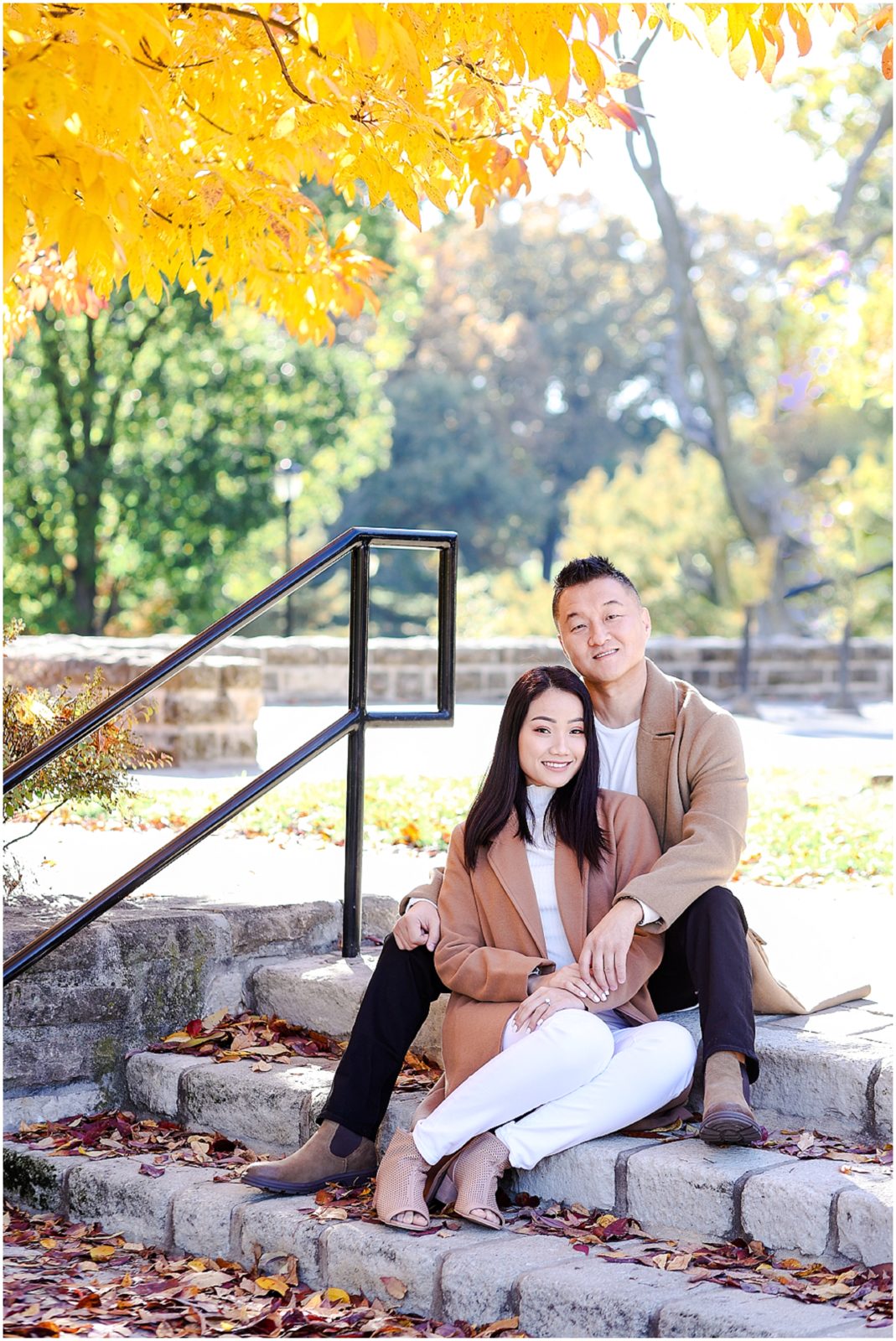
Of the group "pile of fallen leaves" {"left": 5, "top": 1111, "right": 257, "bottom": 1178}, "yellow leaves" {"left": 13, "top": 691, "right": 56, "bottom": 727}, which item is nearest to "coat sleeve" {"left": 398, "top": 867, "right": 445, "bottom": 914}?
"pile of fallen leaves" {"left": 5, "top": 1111, "right": 257, "bottom": 1178}

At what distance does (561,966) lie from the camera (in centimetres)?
292

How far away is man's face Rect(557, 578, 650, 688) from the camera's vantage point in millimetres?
3129

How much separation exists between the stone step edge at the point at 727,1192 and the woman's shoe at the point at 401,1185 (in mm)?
246

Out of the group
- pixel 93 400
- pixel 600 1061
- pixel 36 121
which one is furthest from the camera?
pixel 93 400

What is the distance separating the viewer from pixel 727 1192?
8.31ft

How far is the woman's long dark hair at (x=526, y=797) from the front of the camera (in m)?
2.97

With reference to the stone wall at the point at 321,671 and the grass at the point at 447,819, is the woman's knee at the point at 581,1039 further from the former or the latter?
the stone wall at the point at 321,671

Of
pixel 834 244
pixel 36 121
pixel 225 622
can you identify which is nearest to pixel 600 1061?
pixel 225 622

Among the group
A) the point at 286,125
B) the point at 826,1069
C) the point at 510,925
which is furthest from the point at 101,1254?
the point at 286,125

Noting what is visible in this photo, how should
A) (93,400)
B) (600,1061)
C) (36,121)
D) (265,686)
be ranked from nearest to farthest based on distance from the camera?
(36,121) → (600,1061) → (265,686) → (93,400)

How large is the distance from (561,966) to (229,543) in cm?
1339

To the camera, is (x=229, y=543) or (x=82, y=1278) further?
(x=229, y=543)

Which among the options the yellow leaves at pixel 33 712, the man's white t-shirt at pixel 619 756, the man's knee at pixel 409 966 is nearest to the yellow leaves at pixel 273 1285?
the man's knee at pixel 409 966

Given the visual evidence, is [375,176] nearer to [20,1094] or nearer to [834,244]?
[20,1094]
